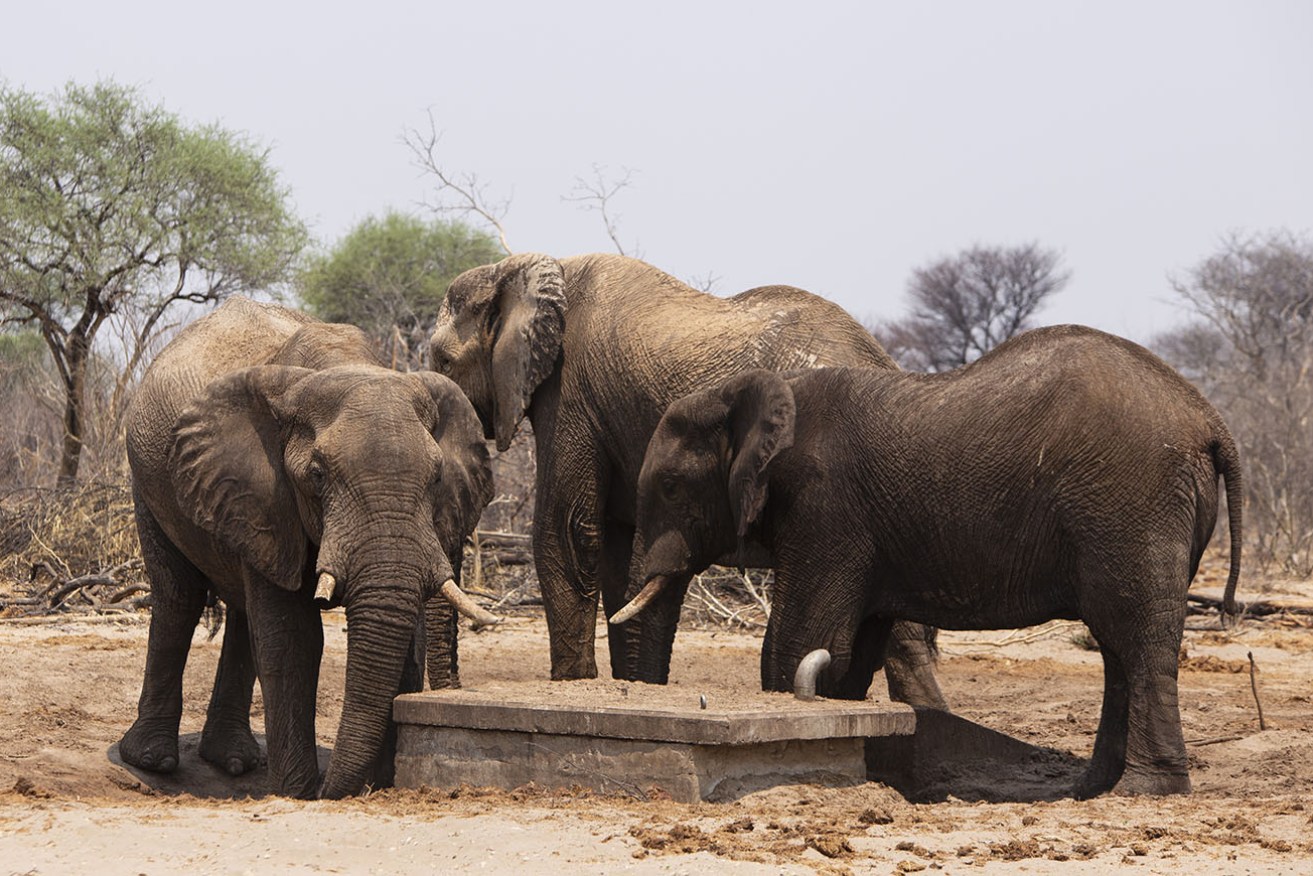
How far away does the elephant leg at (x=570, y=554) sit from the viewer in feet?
30.5

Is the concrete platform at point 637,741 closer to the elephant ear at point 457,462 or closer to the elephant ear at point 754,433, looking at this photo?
the elephant ear at point 457,462

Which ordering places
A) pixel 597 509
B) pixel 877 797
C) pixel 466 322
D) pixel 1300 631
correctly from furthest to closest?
pixel 1300 631, pixel 466 322, pixel 597 509, pixel 877 797

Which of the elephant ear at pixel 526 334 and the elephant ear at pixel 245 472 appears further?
the elephant ear at pixel 526 334

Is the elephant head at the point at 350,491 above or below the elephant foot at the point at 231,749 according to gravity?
above

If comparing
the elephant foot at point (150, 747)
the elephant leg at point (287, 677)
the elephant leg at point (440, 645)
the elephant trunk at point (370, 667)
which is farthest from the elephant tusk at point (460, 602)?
the elephant foot at point (150, 747)

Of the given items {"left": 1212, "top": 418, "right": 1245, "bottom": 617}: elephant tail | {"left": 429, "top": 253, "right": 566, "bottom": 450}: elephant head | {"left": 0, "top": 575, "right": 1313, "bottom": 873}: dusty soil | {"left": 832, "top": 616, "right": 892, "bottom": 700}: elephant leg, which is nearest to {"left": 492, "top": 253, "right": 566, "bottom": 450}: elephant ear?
{"left": 429, "top": 253, "right": 566, "bottom": 450}: elephant head

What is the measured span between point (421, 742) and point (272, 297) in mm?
21844

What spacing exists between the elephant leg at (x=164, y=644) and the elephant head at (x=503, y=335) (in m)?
1.80

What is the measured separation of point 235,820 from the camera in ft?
20.5

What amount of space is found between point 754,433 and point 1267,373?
26.4m

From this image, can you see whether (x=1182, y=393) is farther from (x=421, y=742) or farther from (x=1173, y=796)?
(x=421, y=742)

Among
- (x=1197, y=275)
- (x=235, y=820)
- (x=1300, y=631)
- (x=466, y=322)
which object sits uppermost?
(x=1197, y=275)

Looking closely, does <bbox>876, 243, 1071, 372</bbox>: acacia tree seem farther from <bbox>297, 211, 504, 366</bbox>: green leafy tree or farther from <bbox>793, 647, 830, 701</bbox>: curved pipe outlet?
<bbox>793, 647, 830, 701</bbox>: curved pipe outlet

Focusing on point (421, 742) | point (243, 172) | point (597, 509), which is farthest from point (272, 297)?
point (421, 742)
